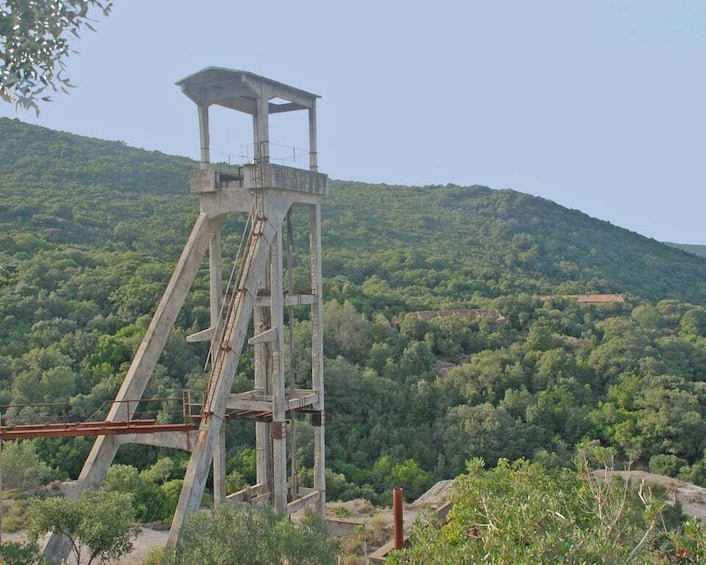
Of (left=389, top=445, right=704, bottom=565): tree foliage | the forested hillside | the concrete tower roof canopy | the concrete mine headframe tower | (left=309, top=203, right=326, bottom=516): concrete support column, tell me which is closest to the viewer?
(left=389, top=445, right=704, bottom=565): tree foliage

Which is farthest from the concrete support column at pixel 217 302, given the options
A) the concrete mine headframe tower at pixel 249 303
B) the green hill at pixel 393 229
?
the green hill at pixel 393 229

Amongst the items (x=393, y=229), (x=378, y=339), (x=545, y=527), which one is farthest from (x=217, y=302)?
(x=393, y=229)

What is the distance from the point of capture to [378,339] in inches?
1464

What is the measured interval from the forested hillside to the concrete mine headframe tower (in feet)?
27.4

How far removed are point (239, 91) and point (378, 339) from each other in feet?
81.3

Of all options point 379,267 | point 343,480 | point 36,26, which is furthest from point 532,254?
point 36,26

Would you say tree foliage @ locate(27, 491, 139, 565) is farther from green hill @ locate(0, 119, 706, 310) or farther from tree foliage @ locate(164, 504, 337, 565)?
green hill @ locate(0, 119, 706, 310)

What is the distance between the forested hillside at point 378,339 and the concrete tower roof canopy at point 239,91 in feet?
37.8

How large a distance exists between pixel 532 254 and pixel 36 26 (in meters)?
Result: 61.5

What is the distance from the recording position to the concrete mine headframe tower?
11375mm

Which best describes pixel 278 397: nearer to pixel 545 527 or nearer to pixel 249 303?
pixel 249 303

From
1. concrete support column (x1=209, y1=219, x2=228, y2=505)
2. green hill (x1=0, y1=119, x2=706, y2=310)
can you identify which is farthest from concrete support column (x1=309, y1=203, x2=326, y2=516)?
green hill (x1=0, y1=119, x2=706, y2=310)

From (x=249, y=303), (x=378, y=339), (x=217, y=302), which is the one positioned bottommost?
(x=378, y=339)

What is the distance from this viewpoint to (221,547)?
937cm
